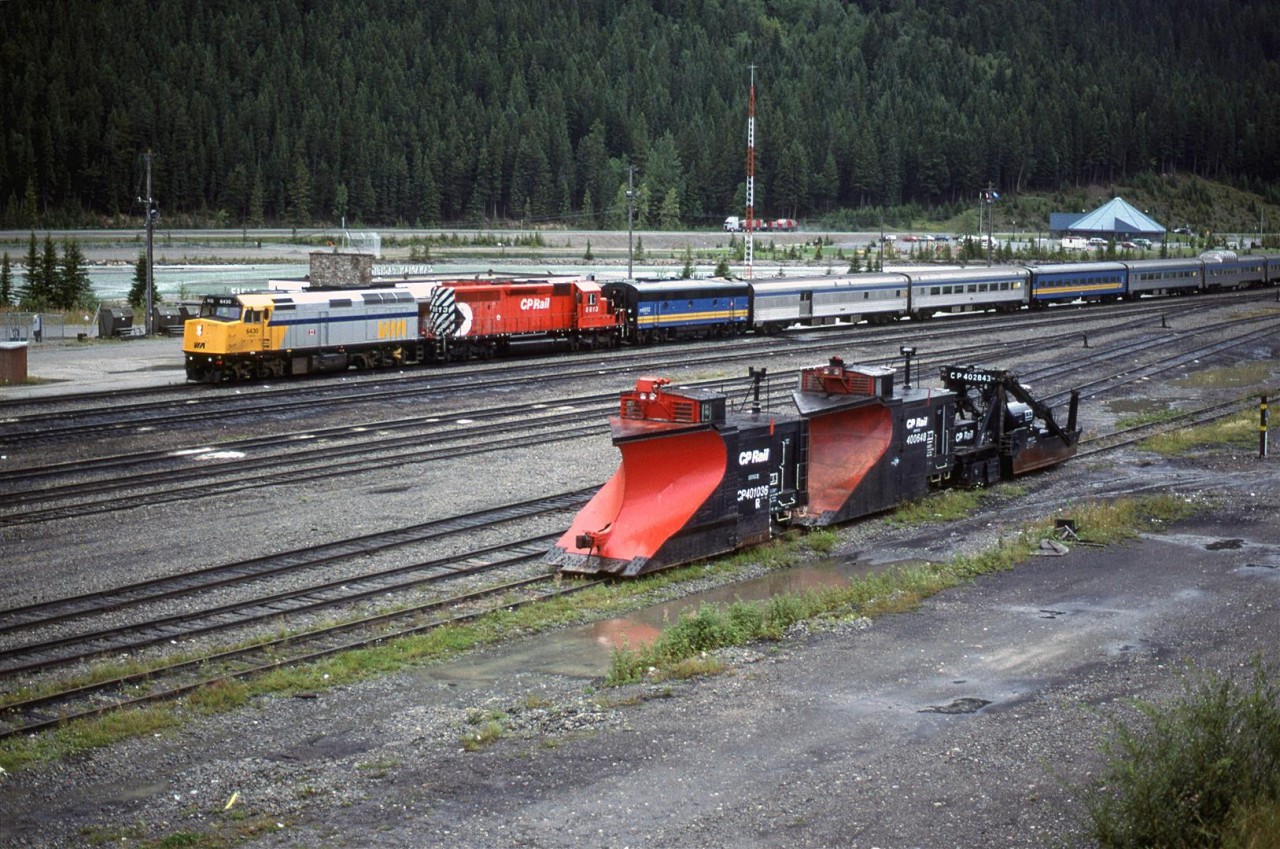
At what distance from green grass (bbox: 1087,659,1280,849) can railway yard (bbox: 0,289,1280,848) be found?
2.81 feet

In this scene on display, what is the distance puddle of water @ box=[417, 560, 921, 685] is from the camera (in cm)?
1709

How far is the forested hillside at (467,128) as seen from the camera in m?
144

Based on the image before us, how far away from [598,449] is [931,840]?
23.0 metres

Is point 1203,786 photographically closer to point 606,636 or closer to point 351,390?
point 606,636

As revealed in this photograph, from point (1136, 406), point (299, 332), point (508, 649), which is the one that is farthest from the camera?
point (299, 332)

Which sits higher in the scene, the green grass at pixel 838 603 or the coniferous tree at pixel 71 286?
the coniferous tree at pixel 71 286

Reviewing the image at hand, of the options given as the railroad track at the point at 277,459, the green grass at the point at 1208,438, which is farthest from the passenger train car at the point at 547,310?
the green grass at the point at 1208,438

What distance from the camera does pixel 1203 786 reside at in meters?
10.4

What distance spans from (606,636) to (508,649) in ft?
4.53

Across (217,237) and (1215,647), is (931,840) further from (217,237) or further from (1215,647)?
(217,237)

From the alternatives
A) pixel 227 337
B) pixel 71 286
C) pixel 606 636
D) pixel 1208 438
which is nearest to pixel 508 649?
pixel 606 636

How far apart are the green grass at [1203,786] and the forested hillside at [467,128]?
131246 mm

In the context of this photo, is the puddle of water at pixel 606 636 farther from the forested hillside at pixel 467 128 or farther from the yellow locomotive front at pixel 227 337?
the forested hillside at pixel 467 128

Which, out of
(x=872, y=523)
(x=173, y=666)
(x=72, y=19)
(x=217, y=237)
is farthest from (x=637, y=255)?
(x=72, y=19)
